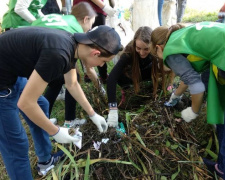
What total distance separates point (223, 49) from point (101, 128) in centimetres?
106

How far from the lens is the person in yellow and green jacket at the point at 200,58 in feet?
4.20

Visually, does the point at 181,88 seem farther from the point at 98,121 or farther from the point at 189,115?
the point at 98,121

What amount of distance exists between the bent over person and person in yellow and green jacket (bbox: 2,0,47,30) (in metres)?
1.13

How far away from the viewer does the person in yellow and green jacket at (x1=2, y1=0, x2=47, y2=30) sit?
218cm

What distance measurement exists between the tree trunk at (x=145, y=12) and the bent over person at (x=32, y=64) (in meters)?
1.97

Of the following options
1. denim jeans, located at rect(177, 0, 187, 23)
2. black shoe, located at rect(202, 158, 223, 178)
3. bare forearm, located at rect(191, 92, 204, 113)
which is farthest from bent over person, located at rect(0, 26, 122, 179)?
denim jeans, located at rect(177, 0, 187, 23)

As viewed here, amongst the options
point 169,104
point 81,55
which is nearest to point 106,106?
point 169,104

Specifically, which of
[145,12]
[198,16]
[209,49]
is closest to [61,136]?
[209,49]

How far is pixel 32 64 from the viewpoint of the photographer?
1220mm

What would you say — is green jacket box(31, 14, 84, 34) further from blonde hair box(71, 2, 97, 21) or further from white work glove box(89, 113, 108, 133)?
white work glove box(89, 113, 108, 133)

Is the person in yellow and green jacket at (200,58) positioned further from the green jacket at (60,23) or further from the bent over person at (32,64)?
the green jacket at (60,23)

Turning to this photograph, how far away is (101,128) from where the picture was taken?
1.76m

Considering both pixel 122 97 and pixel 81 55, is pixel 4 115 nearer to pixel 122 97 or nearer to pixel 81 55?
pixel 81 55

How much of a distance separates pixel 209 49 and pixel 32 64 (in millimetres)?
1050
